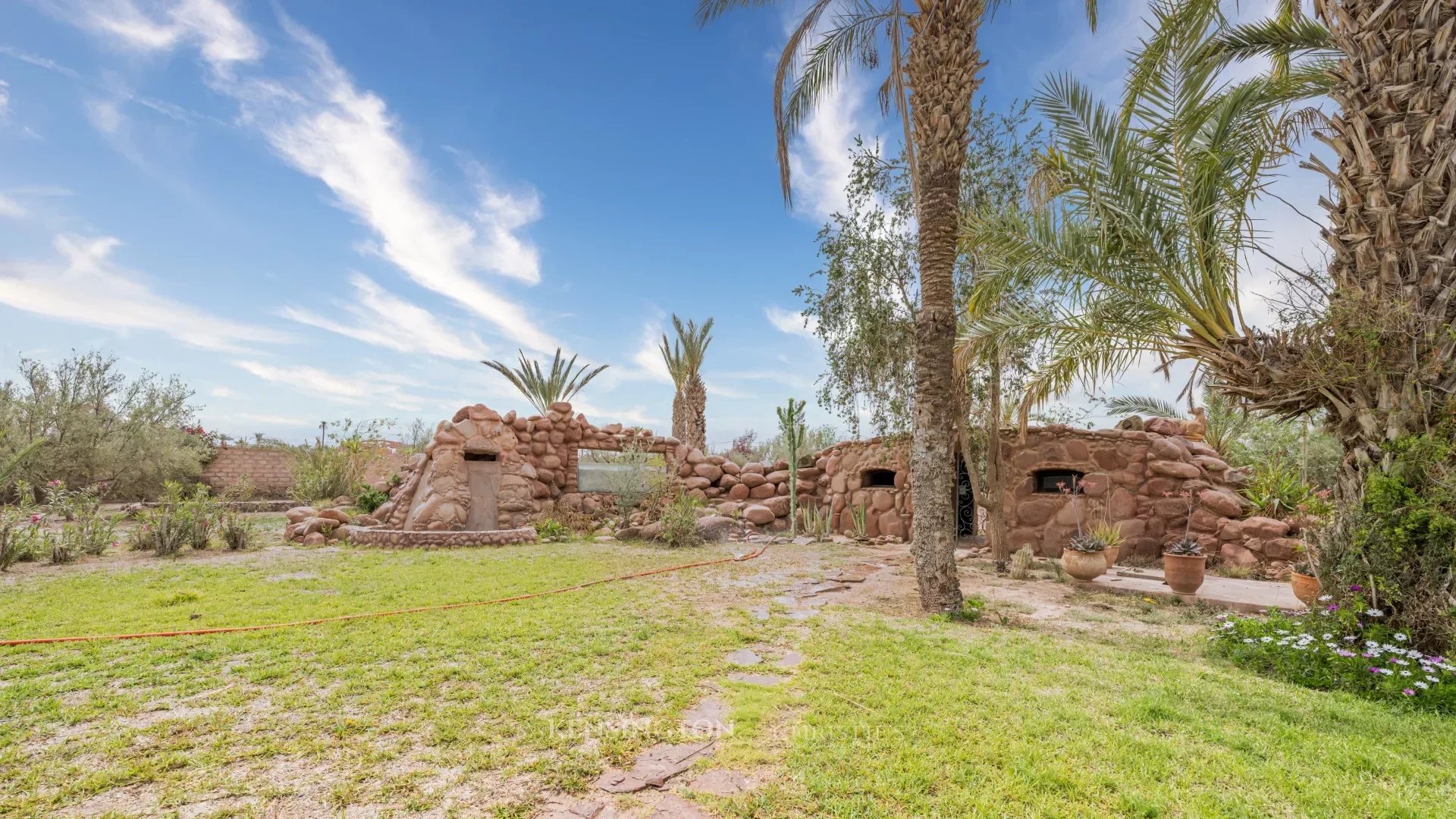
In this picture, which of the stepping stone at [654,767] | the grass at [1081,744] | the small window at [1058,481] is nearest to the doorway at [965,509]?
the small window at [1058,481]

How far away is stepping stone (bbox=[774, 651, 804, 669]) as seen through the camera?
380 centimetres

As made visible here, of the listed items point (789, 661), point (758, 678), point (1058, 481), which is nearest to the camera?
point (758, 678)

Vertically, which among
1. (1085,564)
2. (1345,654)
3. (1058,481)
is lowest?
(1345,654)

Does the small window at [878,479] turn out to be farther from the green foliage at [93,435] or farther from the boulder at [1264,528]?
A: the green foliage at [93,435]

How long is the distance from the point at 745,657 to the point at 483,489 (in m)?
8.85

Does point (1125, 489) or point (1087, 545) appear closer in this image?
point (1087, 545)

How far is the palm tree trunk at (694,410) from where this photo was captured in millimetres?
20203

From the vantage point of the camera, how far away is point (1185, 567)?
6246 millimetres

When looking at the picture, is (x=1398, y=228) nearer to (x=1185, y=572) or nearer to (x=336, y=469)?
(x=1185, y=572)

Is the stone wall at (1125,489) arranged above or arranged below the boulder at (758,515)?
above

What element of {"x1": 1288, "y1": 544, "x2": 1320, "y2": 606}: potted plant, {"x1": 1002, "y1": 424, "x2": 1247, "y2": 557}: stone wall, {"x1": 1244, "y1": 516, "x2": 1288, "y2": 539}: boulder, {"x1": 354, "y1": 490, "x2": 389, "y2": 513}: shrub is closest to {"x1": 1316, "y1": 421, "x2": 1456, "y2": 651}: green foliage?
{"x1": 1288, "y1": 544, "x2": 1320, "y2": 606}: potted plant

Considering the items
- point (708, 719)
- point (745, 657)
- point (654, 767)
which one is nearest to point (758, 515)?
point (745, 657)

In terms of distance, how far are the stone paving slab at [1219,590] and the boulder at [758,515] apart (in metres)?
6.41

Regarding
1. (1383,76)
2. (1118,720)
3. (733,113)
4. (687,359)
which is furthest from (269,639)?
(687,359)
